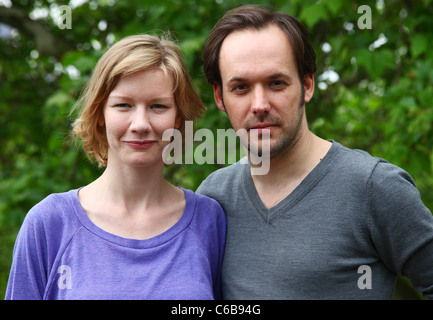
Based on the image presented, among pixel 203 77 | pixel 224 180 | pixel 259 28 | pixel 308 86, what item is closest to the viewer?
pixel 259 28

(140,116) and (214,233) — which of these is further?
(214,233)

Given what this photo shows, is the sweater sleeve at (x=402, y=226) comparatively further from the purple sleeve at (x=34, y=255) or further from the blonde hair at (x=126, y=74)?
the purple sleeve at (x=34, y=255)

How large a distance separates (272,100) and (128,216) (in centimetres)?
64

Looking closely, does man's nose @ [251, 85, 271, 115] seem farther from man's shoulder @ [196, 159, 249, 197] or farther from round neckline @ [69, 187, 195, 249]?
round neckline @ [69, 187, 195, 249]

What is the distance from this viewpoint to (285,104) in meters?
1.89

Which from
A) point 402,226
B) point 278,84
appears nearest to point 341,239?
point 402,226

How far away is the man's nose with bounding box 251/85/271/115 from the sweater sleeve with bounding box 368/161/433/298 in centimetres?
43

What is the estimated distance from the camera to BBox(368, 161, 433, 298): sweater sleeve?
5.61 feet

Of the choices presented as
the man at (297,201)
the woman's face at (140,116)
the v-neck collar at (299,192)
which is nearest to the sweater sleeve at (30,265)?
the woman's face at (140,116)

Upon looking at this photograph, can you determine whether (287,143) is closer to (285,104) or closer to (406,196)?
(285,104)

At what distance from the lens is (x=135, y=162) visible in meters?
1.83

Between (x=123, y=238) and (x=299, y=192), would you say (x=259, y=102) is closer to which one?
(x=299, y=192)

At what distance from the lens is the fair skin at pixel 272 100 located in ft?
6.13

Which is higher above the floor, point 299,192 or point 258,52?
point 258,52
